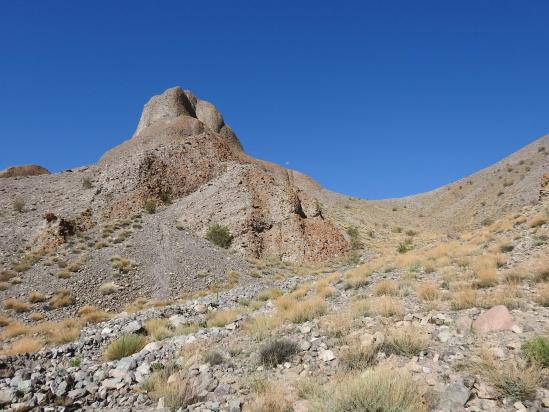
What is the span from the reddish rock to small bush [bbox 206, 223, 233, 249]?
77.6 feet

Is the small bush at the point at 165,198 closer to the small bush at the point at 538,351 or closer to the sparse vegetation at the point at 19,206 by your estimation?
the sparse vegetation at the point at 19,206

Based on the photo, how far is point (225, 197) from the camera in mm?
34562

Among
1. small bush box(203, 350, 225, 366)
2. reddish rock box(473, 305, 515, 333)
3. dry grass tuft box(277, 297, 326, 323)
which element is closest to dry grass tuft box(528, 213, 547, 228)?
dry grass tuft box(277, 297, 326, 323)

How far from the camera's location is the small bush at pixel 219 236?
2983 centimetres

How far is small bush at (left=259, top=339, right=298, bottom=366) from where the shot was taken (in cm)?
744

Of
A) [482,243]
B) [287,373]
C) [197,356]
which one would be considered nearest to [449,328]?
[287,373]

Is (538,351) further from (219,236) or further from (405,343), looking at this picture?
(219,236)

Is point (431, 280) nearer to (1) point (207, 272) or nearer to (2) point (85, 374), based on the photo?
(2) point (85, 374)

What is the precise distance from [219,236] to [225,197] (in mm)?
5419

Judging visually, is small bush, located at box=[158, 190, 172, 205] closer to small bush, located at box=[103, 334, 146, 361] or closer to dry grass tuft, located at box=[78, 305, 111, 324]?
dry grass tuft, located at box=[78, 305, 111, 324]

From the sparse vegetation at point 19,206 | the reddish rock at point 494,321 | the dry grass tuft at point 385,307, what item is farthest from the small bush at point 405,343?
the sparse vegetation at point 19,206

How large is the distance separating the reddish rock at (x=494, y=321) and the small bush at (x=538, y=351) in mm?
1136

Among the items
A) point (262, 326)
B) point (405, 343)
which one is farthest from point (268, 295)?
point (405, 343)

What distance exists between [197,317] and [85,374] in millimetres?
5393
